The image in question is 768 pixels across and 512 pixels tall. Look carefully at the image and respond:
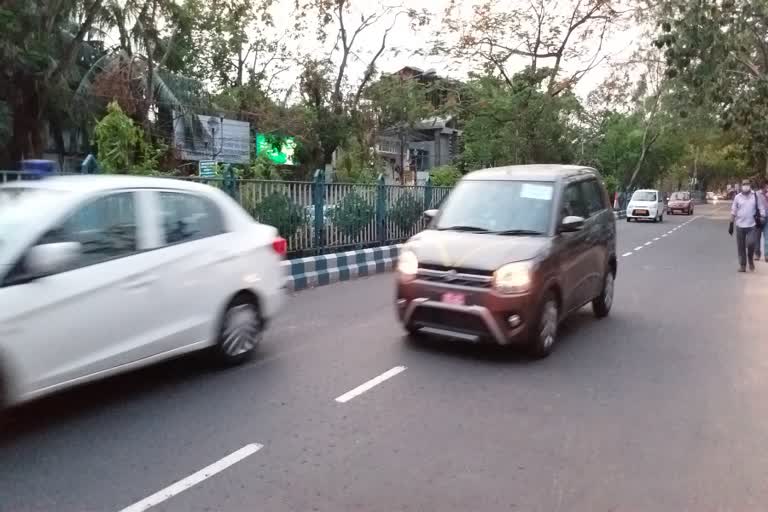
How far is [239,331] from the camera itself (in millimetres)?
6500

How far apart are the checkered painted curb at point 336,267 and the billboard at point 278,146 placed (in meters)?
16.7

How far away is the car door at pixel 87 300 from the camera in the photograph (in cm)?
449

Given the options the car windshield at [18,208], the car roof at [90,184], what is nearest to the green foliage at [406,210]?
the car roof at [90,184]

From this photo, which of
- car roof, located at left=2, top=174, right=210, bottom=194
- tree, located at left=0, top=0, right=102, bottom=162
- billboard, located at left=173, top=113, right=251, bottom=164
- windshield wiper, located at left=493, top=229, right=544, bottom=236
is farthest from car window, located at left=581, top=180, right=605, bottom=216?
billboard, located at left=173, top=113, right=251, bottom=164

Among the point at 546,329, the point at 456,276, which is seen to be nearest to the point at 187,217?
the point at 456,276

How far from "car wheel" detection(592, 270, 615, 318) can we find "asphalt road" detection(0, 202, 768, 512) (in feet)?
3.38

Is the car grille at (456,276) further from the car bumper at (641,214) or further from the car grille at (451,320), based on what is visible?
the car bumper at (641,214)

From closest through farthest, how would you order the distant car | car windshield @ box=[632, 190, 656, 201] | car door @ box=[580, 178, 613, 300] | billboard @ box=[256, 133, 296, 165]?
1. car door @ box=[580, 178, 613, 300]
2. billboard @ box=[256, 133, 296, 165]
3. car windshield @ box=[632, 190, 656, 201]
4. the distant car

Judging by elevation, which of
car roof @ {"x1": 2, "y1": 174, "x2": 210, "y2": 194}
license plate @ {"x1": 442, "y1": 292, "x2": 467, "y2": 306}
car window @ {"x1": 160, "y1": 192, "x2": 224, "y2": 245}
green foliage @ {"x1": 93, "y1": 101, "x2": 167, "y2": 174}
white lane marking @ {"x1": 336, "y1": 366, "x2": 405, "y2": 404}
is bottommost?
white lane marking @ {"x1": 336, "y1": 366, "x2": 405, "y2": 404}

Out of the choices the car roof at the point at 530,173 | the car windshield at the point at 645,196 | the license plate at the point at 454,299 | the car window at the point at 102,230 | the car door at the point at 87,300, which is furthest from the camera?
the car windshield at the point at 645,196

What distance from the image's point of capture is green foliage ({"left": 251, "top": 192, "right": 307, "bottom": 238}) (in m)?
12.2

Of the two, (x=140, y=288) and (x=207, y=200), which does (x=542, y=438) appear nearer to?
(x=140, y=288)

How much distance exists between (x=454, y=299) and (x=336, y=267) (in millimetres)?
6244

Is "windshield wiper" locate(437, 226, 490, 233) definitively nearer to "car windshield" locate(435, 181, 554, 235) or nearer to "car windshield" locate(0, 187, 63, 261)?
"car windshield" locate(435, 181, 554, 235)
